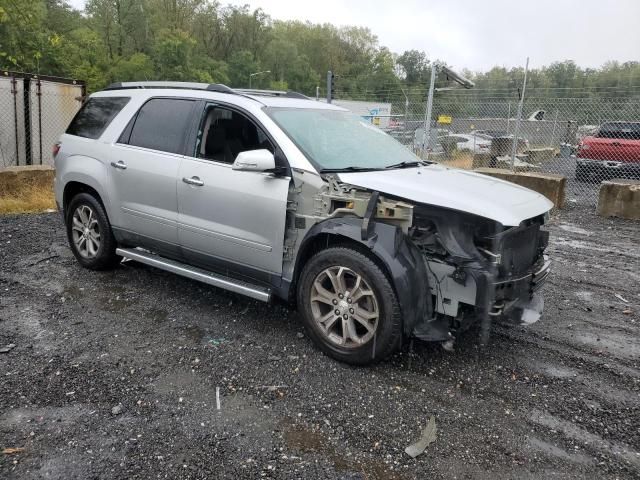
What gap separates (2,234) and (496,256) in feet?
20.7

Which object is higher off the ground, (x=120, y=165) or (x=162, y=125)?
(x=162, y=125)

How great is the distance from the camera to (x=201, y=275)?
13.9ft

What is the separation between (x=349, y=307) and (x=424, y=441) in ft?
3.32

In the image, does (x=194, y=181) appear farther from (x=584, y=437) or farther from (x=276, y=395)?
(x=584, y=437)

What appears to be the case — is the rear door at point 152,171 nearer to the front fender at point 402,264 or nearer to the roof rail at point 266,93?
the roof rail at point 266,93

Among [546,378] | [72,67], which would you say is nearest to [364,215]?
[546,378]

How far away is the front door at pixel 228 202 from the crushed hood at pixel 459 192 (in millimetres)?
638

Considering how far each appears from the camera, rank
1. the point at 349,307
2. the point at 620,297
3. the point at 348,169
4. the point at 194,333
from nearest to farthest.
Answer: the point at 349,307, the point at 348,169, the point at 194,333, the point at 620,297

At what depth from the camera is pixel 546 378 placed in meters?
3.56

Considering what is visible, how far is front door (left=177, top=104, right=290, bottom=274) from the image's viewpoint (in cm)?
381

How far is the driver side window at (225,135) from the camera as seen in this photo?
13.5 ft

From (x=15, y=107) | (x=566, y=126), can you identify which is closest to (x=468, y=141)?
(x=566, y=126)

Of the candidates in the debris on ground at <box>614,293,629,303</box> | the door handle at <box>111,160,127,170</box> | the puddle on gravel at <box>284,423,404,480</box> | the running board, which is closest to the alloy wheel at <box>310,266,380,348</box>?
the running board

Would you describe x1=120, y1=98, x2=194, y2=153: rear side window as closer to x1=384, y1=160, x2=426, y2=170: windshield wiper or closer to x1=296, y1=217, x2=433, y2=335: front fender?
x1=384, y1=160, x2=426, y2=170: windshield wiper
